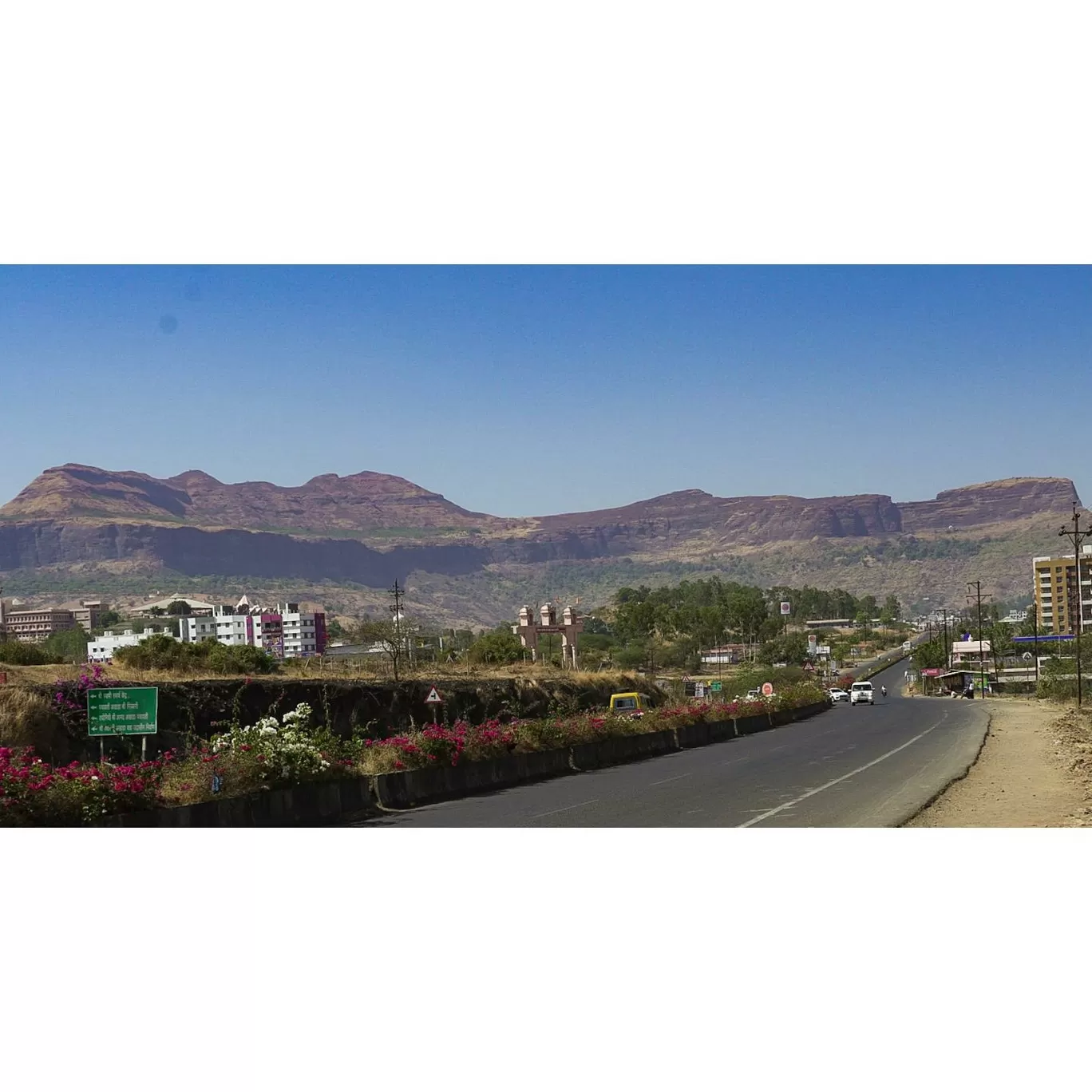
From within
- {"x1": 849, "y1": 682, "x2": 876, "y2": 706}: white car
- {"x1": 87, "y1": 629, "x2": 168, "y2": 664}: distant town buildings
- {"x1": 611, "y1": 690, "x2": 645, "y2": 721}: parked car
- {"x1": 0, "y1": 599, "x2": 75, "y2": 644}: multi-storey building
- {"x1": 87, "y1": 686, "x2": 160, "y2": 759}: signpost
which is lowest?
{"x1": 849, "y1": 682, "x2": 876, "y2": 706}: white car

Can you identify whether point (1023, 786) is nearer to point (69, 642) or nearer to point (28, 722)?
point (28, 722)

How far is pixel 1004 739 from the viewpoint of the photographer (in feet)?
136

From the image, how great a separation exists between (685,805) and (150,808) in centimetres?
938

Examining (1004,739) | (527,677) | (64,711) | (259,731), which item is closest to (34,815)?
(259,731)

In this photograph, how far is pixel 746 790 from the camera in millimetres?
25062

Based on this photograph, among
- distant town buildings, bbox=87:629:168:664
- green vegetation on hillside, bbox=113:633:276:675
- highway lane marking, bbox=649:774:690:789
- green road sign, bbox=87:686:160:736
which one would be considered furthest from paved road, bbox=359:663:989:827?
distant town buildings, bbox=87:629:168:664

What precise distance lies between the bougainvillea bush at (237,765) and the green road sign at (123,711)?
21.3 inches

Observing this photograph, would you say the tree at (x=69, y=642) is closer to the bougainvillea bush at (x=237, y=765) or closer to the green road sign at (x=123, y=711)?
the bougainvillea bush at (x=237, y=765)

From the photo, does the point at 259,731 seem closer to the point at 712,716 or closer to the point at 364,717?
the point at 364,717

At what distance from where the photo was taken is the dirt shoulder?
1920cm

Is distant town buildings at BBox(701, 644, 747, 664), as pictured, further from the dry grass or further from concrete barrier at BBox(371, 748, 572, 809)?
the dry grass

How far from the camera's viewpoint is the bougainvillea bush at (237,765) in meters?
16.3

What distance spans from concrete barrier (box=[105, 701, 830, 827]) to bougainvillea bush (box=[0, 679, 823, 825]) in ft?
0.70

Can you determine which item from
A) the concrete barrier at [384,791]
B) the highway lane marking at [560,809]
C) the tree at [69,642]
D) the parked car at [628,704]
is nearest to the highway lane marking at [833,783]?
the highway lane marking at [560,809]
